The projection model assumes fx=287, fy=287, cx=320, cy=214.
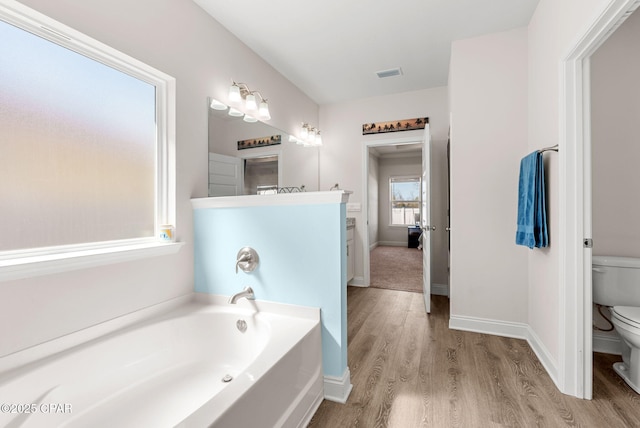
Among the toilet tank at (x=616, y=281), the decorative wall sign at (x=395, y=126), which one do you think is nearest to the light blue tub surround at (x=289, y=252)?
the toilet tank at (x=616, y=281)

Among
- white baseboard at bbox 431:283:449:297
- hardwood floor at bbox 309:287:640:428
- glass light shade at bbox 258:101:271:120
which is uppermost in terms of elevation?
glass light shade at bbox 258:101:271:120

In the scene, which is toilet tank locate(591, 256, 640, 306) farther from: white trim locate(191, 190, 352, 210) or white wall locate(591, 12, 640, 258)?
white trim locate(191, 190, 352, 210)

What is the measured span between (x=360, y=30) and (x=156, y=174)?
198cm

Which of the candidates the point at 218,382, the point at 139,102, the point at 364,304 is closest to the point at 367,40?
the point at 139,102

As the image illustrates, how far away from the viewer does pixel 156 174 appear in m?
1.89

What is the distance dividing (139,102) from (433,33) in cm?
237

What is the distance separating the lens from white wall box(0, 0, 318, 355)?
4.13 feet

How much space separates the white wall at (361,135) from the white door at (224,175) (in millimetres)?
1786

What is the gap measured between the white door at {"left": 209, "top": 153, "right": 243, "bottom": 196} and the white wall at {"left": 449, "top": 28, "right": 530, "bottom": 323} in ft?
6.27

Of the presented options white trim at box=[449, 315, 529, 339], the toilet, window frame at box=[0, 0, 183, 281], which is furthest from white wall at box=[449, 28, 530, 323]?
window frame at box=[0, 0, 183, 281]

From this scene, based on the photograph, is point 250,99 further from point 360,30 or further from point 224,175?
point 360,30

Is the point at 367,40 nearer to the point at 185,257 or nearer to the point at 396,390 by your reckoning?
the point at 185,257

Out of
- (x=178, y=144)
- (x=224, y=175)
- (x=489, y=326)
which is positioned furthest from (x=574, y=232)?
(x=178, y=144)

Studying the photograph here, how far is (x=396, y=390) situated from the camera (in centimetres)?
169
